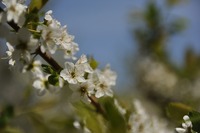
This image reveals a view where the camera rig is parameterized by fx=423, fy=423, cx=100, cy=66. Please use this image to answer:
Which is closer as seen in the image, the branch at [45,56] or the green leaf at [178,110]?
the branch at [45,56]

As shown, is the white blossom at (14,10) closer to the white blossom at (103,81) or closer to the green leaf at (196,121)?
the white blossom at (103,81)

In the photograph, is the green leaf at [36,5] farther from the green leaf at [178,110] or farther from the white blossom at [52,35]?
the green leaf at [178,110]

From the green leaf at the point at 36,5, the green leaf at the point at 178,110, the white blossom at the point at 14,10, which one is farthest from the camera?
the green leaf at the point at 178,110

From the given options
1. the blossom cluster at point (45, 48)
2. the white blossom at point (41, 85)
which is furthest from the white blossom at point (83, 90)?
the white blossom at point (41, 85)

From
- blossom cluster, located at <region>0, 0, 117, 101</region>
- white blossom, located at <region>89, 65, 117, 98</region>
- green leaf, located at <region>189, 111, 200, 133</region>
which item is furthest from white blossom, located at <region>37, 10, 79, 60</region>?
green leaf, located at <region>189, 111, 200, 133</region>

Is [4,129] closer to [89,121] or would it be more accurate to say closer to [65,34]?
[89,121]

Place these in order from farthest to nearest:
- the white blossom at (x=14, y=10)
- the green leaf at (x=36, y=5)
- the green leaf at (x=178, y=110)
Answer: the green leaf at (x=178, y=110) < the green leaf at (x=36, y=5) < the white blossom at (x=14, y=10)

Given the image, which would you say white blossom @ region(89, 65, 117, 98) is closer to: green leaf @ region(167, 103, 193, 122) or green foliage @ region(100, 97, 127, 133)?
green foliage @ region(100, 97, 127, 133)

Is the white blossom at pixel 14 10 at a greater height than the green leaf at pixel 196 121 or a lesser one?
greater

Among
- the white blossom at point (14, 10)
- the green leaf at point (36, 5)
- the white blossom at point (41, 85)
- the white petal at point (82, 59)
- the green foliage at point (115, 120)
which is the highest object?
the green leaf at point (36, 5)
